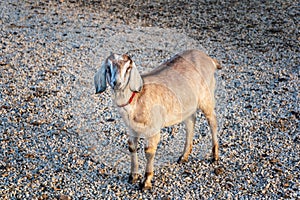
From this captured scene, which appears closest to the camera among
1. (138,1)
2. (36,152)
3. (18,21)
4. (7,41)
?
(36,152)

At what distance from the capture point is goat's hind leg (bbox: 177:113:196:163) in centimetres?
616

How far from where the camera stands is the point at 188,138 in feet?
20.5

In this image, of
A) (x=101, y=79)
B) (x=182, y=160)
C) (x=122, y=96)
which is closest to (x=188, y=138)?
(x=182, y=160)

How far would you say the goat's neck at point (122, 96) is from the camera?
4.87 meters

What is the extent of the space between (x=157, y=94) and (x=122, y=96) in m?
0.55

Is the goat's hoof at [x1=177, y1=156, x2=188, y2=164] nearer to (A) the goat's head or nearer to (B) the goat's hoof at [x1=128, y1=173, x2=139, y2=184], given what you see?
(B) the goat's hoof at [x1=128, y1=173, x2=139, y2=184]

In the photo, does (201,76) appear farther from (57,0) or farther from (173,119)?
(57,0)

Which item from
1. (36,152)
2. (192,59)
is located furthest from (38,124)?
(192,59)

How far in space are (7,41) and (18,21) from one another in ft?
3.85

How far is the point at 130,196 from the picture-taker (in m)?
5.75

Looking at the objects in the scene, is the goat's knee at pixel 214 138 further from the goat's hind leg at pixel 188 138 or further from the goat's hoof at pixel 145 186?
the goat's hoof at pixel 145 186

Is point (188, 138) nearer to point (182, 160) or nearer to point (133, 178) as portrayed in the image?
point (182, 160)

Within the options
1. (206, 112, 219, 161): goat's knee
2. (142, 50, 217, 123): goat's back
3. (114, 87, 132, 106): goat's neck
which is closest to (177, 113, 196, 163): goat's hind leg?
(206, 112, 219, 161): goat's knee

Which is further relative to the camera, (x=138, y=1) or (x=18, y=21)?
(x=138, y=1)
